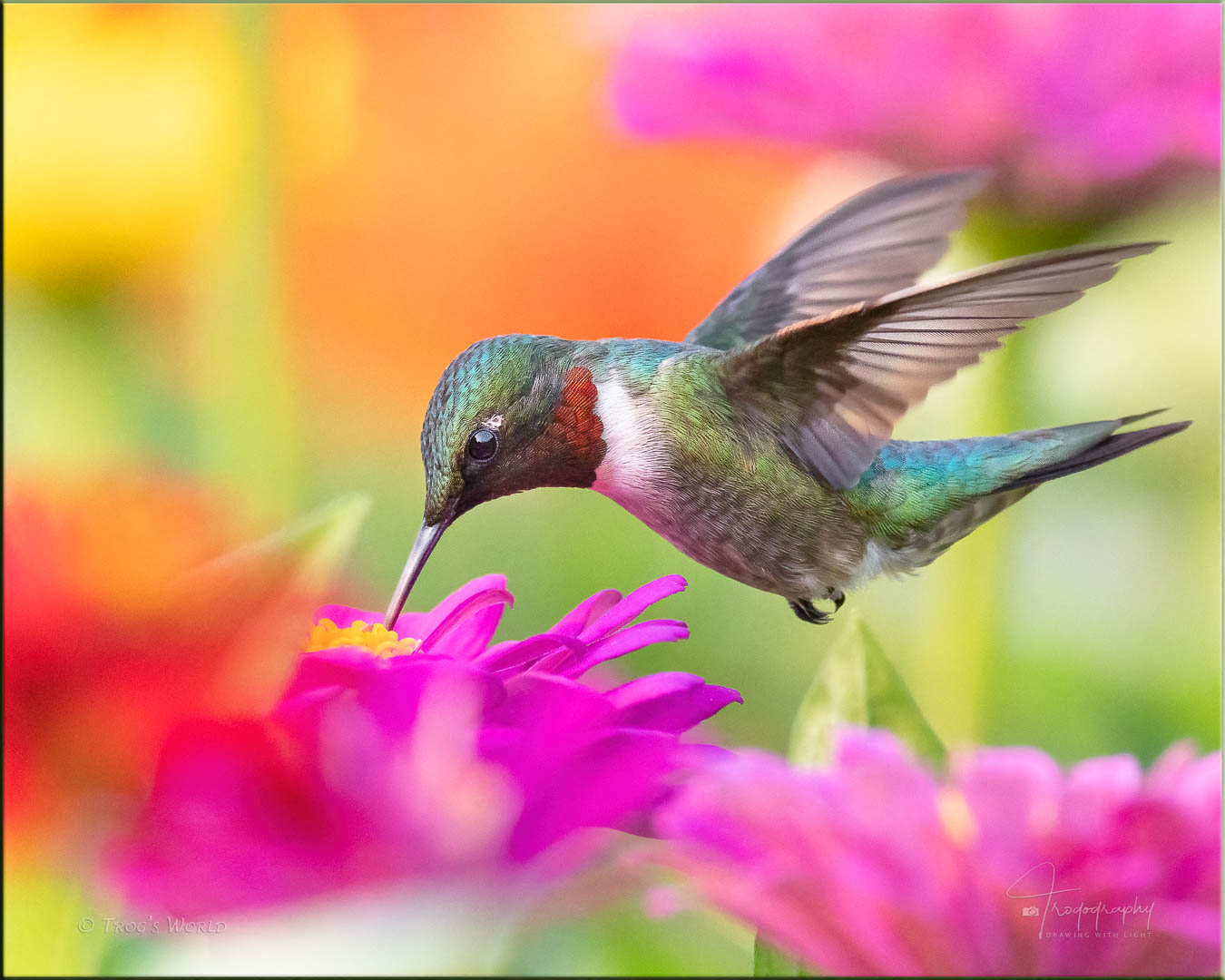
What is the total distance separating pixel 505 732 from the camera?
0.21 metres

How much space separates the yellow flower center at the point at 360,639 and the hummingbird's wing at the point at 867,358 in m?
0.12

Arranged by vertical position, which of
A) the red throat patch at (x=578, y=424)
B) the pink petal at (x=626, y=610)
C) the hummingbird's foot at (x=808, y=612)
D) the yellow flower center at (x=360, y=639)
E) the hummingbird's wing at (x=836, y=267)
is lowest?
the hummingbird's foot at (x=808, y=612)

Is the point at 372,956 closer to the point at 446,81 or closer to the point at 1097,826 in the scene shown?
the point at 1097,826

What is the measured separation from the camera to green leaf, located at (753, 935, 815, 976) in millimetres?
208

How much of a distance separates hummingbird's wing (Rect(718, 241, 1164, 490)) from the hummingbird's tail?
0.10 feet

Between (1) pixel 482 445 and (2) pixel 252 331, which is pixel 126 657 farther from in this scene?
(2) pixel 252 331

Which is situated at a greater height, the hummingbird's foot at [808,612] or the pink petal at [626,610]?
the pink petal at [626,610]

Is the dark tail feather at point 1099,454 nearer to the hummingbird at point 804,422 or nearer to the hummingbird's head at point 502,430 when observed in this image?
the hummingbird at point 804,422

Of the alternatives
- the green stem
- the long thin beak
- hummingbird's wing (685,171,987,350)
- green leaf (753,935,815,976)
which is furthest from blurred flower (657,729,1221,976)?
the green stem

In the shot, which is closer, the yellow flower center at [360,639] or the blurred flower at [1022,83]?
the yellow flower center at [360,639]

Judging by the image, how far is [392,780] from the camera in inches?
7.6

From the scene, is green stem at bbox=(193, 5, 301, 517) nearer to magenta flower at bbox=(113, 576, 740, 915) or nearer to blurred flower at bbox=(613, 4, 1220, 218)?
blurred flower at bbox=(613, 4, 1220, 218)

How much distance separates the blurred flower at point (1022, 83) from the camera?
47cm

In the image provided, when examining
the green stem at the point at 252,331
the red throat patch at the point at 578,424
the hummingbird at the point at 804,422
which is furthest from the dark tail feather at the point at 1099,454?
the green stem at the point at 252,331
